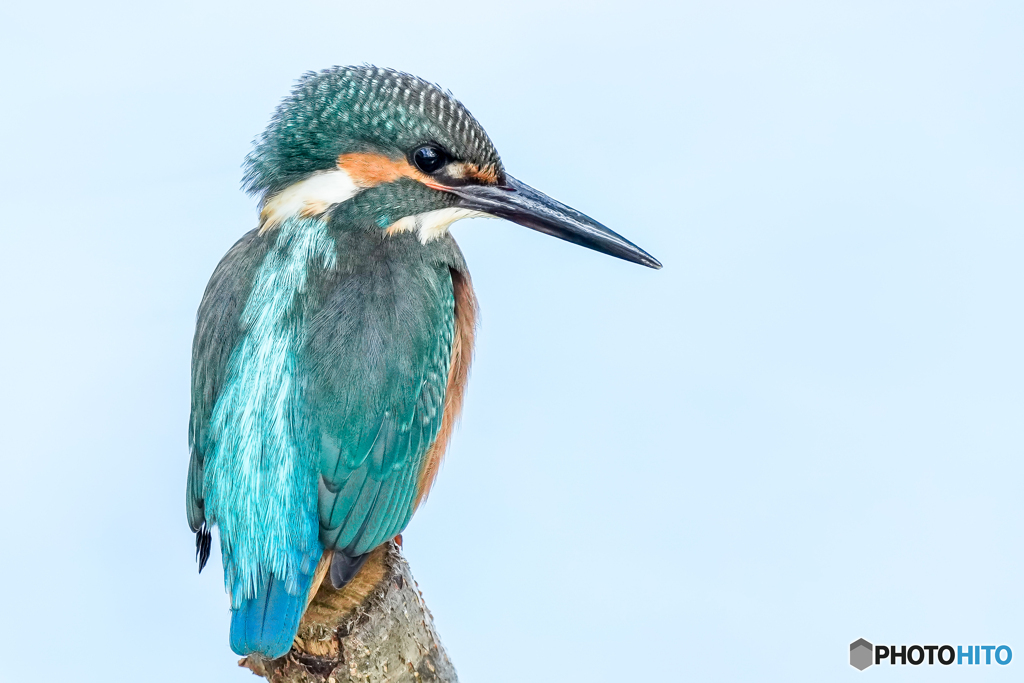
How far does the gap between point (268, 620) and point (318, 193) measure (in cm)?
83

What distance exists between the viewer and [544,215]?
8.96ft

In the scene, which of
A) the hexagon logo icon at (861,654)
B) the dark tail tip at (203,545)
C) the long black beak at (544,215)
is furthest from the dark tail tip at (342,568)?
the hexagon logo icon at (861,654)

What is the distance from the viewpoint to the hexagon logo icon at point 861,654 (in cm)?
Answer: 321

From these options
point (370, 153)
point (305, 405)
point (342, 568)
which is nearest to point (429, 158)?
point (370, 153)

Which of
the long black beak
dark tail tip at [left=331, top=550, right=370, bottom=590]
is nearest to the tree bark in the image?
dark tail tip at [left=331, top=550, right=370, bottom=590]

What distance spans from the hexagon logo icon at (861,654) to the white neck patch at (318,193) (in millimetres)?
1752

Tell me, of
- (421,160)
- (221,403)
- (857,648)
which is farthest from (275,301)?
(857,648)

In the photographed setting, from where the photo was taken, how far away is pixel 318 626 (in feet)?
8.09

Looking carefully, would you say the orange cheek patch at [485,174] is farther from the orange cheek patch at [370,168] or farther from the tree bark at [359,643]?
the tree bark at [359,643]

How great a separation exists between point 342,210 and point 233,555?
699 mm

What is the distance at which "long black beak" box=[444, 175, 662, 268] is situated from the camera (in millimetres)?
2635

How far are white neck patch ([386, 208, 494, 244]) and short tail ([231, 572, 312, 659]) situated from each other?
74 centimetres

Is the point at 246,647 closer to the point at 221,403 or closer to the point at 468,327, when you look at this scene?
the point at 221,403

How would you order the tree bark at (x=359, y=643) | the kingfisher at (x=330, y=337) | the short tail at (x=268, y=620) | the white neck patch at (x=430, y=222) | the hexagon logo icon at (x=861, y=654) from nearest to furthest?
1. the short tail at (x=268, y=620)
2. the kingfisher at (x=330, y=337)
3. the tree bark at (x=359, y=643)
4. the white neck patch at (x=430, y=222)
5. the hexagon logo icon at (x=861, y=654)
